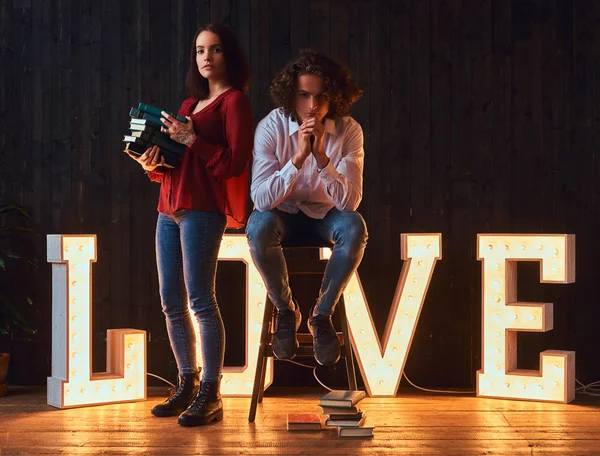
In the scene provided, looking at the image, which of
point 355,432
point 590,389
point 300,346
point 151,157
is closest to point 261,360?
point 300,346

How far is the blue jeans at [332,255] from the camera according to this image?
2.96 meters

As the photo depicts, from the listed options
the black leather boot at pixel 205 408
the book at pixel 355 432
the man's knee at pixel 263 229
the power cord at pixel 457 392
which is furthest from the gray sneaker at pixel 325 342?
the power cord at pixel 457 392

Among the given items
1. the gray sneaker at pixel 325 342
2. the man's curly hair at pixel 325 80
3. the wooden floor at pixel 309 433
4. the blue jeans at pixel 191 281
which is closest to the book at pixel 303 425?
the wooden floor at pixel 309 433

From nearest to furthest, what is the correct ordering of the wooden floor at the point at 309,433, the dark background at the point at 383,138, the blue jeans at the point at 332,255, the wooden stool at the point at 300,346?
1. the wooden floor at the point at 309,433
2. the blue jeans at the point at 332,255
3. the wooden stool at the point at 300,346
4. the dark background at the point at 383,138

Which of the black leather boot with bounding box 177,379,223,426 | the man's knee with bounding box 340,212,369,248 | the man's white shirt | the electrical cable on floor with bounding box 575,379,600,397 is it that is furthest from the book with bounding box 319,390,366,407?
the electrical cable on floor with bounding box 575,379,600,397

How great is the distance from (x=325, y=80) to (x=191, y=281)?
0.96 m

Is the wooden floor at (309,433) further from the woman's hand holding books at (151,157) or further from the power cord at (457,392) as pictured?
the woman's hand holding books at (151,157)

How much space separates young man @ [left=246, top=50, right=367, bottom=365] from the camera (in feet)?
9.73

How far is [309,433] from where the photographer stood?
9.62 ft

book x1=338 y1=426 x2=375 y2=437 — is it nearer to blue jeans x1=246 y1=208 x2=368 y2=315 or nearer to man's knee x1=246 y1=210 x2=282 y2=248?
blue jeans x1=246 y1=208 x2=368 y2=315

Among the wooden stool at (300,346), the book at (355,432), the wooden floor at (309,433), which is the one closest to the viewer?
the wooden floor at (309,433)

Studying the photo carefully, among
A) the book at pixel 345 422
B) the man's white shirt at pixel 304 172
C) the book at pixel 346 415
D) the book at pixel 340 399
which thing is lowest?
the book at pixel 345 422

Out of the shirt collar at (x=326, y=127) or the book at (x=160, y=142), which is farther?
the shirt collar at (x=326, y=127)

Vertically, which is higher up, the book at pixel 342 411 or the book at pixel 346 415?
the book at pixel 342 411
